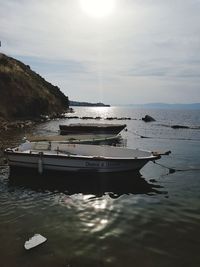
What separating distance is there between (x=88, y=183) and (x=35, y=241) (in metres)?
9.50

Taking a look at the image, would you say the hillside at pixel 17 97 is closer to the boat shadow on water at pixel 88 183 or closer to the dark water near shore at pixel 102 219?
the boat shadow on water at pixel 88 183

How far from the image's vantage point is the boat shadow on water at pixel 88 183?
777 inches

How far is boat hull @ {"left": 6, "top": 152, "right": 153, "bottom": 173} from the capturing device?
2264 centimetres

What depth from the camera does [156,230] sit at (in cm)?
1371

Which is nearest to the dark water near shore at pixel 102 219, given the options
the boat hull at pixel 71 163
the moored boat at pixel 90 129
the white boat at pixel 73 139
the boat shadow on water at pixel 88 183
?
the boat shadow on water at pixel 88 183

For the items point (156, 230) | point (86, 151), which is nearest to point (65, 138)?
point (86, 151)

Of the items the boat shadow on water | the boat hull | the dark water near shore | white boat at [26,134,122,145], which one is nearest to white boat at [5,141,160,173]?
the boat hull

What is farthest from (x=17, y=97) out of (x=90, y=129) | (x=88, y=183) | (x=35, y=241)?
(x=35, y=241)

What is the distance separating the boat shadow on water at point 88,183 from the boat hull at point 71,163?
45cm

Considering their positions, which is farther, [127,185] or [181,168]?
[181,168]

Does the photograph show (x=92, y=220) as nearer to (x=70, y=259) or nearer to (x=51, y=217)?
(x=51, y=217)

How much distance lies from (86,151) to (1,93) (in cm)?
6673

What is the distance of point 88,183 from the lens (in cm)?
2150

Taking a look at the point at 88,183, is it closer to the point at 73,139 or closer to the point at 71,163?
the point at 71,163
